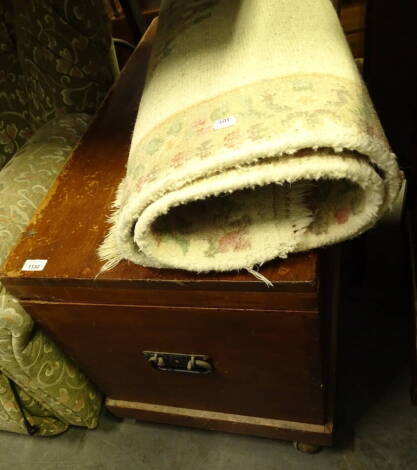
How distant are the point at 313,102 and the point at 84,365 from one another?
554mm

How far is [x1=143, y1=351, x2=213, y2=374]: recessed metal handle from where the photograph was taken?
560mm

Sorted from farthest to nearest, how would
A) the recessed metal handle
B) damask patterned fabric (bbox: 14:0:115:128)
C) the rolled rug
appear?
damask patterned fabric (bbox: 14:0:115:128)
the recessed metal handle
the rolled rug

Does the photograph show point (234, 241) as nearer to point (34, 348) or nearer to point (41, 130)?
point (34, 348)

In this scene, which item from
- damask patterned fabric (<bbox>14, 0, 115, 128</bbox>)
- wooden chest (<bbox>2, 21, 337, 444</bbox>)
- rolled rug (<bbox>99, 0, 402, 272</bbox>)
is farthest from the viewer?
damask patterned fabric (<bbox>14, 0, 115, 128</bbox>)

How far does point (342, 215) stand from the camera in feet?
1.29

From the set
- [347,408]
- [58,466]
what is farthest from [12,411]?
[347,408]

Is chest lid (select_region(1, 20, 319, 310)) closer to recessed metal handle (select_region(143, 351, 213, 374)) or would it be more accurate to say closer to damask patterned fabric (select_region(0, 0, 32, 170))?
recessed metal handle (select_region(143, 351, 213, 374))

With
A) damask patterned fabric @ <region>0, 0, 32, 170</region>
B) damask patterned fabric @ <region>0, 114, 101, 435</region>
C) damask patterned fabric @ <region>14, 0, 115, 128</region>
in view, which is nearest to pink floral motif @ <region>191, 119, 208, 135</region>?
damask patterned fabric @ <region>0, 114, 101, 435</region>

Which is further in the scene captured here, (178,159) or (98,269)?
(98,269)

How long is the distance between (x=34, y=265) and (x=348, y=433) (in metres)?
0.63

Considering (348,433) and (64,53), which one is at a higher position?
(64,53)

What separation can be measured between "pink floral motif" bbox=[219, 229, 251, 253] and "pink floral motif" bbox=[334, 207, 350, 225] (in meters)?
0.09

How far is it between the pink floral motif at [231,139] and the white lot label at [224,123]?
0.05 feet

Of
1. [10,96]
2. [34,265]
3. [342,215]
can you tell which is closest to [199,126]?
[342,215]
